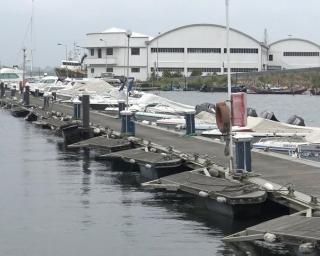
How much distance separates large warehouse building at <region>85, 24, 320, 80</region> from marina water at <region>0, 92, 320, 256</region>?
135 m

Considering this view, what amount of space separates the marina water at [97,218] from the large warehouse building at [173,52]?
13464cm

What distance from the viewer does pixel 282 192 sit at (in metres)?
15.5

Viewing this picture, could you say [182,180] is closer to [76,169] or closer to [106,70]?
[76,169]

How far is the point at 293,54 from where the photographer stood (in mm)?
176250

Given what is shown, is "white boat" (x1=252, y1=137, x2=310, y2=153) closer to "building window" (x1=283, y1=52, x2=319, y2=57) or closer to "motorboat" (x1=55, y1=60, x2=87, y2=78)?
"motorboat" (x1=55, y1=60, x2=87, y2=78)

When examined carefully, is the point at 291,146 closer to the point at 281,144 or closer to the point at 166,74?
the point at 281,144

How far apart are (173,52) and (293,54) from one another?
34410 millimetres

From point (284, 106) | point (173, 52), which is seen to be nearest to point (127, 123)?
point (284, 106)

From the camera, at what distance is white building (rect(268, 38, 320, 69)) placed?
6914 inches

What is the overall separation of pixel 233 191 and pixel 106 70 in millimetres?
147204

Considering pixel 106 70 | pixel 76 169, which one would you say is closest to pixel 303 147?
pixel 76 169

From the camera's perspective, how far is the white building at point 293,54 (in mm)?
175625

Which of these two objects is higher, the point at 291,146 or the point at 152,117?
the point at 152,117

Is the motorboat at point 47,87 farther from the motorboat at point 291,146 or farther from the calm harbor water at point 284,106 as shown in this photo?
the motorboat at point 291,146
